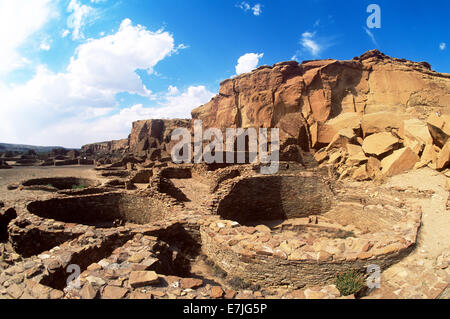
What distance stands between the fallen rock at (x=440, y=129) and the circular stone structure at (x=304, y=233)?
12.8 feet

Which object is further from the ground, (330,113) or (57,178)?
(330,113)

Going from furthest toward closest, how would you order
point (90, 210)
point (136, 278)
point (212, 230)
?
point (90, 210), point (212, 230), point (136, 278)

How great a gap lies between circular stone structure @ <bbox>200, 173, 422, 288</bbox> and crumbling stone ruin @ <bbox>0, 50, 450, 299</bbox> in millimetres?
32

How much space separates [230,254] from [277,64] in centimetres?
2291

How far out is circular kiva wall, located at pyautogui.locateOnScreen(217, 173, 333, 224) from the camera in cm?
980

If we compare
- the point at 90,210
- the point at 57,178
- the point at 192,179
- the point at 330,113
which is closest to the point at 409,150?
the point at 330,113

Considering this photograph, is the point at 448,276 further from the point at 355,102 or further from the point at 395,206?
the point at 355,102

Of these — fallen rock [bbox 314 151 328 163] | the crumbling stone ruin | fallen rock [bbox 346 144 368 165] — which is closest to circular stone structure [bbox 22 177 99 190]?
the crumbling stone ruin

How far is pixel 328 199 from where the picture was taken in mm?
10172

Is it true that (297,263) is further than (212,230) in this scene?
No

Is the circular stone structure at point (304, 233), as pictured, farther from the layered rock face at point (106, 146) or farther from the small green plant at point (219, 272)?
the layered rock face at point (106, 146)
